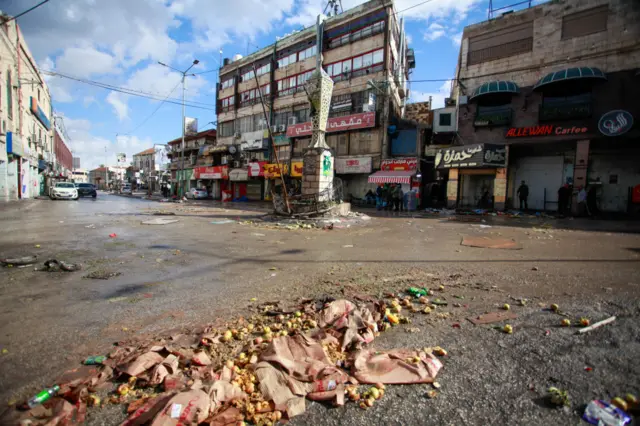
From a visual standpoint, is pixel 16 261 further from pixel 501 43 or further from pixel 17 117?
pixel 17 117

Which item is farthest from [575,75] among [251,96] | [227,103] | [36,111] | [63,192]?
[36,111]

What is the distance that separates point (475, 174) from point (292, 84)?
20140 millimetres

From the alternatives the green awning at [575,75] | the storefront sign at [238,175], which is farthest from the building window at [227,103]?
the green awning at [575,75]

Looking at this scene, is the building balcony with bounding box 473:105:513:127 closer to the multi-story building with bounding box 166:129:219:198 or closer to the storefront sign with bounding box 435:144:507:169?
the storefront sign with bounding box 435:144:507:169

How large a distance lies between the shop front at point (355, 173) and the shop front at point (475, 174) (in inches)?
243

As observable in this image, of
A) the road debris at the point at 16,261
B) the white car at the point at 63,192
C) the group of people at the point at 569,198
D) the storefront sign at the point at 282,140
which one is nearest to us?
the road debris at the point at 16,261

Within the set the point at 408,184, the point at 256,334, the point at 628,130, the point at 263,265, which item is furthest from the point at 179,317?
the point at 628,130

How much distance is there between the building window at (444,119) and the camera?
22.9 meters

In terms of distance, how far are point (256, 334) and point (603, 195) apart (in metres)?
24.8

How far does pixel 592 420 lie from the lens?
1.78 meters

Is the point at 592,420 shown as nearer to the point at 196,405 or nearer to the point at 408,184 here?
the point at 196,405

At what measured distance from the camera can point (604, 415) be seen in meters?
1.79

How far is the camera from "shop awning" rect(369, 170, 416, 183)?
74.1ft

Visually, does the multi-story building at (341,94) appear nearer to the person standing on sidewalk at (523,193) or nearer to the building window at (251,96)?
the building window at (251,96)
